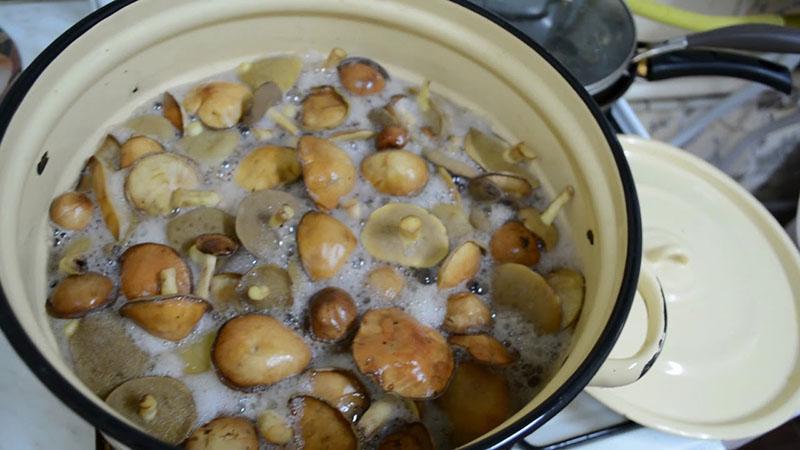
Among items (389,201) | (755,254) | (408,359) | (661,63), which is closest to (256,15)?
(389,201)

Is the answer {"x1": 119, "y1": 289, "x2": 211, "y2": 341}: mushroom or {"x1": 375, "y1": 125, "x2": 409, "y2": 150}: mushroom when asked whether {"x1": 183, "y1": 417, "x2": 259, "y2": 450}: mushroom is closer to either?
{"x1": 119, "y1": 289, "x2": 211, "y2": 341}: mushroom

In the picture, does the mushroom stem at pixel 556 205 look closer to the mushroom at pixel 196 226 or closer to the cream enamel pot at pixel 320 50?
the cream enamel pot at pixel 320 50

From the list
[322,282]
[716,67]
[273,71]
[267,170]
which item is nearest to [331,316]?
[322,282]

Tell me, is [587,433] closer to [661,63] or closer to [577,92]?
[577,92]

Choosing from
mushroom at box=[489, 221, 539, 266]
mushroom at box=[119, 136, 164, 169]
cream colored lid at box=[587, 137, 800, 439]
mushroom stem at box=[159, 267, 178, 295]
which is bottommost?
cream colored lid at box=[587, 137, 800, 439]

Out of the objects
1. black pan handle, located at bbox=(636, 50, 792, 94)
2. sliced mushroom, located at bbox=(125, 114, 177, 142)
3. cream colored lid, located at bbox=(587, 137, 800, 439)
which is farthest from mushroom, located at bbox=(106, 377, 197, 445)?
black pan handle, located at bbox=(636, 50, 792, 94)

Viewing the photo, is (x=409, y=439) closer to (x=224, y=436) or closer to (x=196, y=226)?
(x=224, y=436)

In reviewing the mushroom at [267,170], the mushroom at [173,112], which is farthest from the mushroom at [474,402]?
the mushroom at [173,112]
